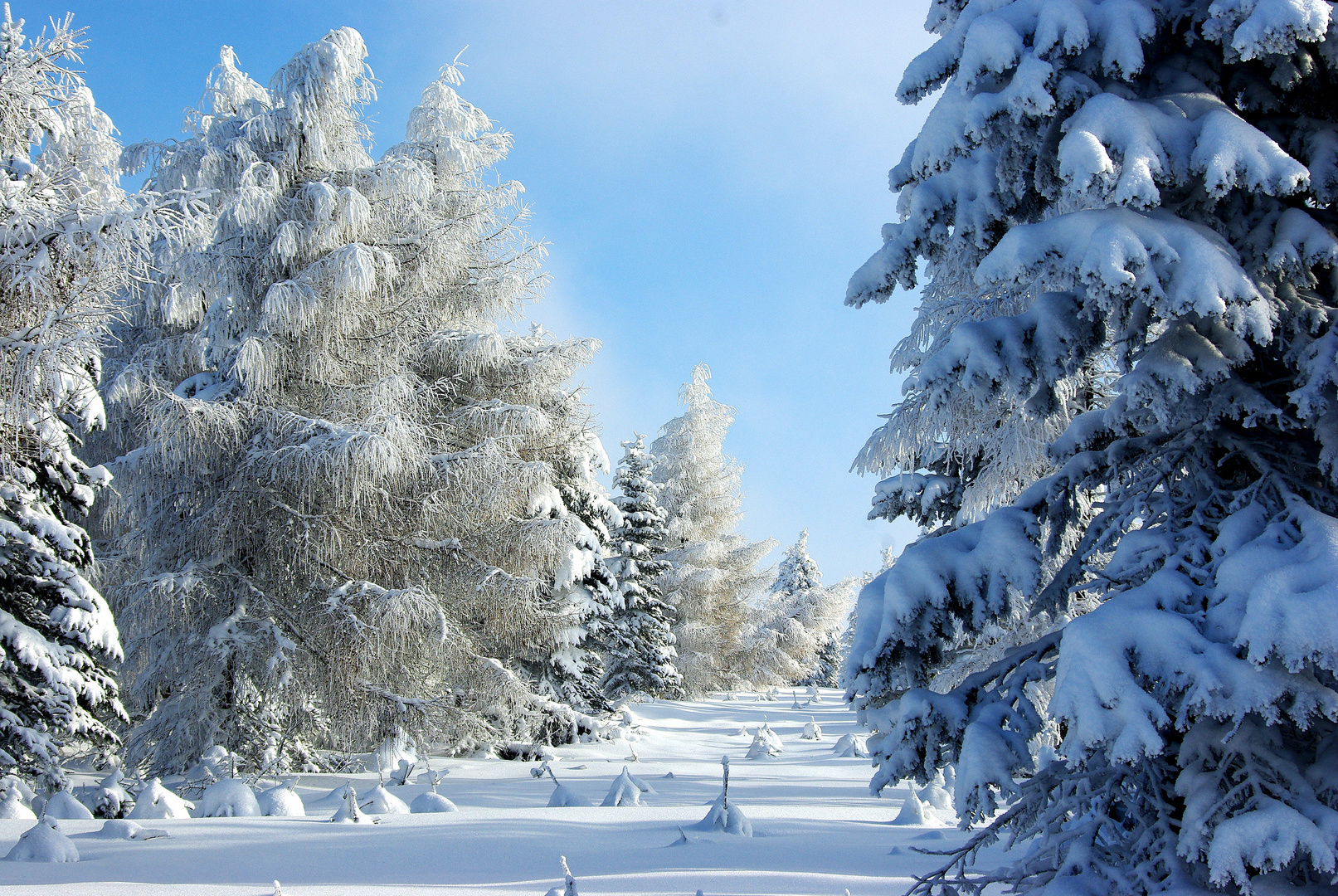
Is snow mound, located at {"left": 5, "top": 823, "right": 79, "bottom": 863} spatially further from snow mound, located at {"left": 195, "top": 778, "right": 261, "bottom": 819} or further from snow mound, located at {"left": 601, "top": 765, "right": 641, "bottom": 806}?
snow mound, located at {"left": 601, "top": 765, "right": 641, "bottom": 806}

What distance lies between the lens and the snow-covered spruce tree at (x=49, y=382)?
4934 mm

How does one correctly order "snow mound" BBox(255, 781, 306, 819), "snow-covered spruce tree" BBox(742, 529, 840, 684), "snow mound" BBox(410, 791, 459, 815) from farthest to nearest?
1. "snow-covered spruce tree" BBox(742, 529, 840, 684)
2. "snow mound" BBox(410, 791, 459, 815)
3. "snow mound" BBox(255, 781, 306, 819)

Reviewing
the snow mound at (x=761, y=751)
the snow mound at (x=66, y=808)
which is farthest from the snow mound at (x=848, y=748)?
the snow mound at (x=66, y=808)

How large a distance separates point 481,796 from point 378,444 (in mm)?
4465

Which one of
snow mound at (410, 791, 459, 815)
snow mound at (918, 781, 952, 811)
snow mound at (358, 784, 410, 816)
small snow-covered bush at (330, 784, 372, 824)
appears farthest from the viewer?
snow mound at (918, 781, 952, 811)

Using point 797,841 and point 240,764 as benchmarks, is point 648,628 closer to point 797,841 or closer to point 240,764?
point 240,764

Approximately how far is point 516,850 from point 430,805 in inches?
93.3

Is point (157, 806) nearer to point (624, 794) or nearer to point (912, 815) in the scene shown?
point (624, 794)

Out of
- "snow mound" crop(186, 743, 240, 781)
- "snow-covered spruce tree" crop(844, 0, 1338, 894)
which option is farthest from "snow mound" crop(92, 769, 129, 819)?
"snow-covered spruce tree" crop(844, 0, 1338, 894)

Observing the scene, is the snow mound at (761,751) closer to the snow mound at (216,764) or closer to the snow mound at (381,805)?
the snow mound at (381,805)

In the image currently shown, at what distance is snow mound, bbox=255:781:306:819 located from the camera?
8008 mm

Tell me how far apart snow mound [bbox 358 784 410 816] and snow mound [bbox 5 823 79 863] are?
9.16ft

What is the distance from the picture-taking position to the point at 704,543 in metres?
27.6

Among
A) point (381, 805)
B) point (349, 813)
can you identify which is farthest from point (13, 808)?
point (381, 805)
